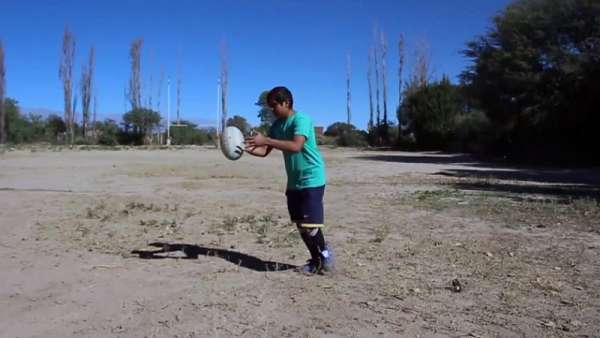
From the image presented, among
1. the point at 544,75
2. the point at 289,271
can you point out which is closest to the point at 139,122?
the point at 544,75

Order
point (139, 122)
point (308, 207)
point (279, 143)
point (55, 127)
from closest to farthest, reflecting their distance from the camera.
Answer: point (279, 143)
point (308, 207)
point (139, 122)
point (55, 127)

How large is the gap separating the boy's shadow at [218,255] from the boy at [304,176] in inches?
16.2

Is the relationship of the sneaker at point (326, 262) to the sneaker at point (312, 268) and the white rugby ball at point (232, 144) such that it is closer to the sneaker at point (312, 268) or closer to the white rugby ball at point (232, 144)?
the sneaker at point (312, 268)

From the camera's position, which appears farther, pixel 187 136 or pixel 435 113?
pixel 187 136

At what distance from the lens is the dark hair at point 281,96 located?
5031mm

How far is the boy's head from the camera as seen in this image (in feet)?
16.5

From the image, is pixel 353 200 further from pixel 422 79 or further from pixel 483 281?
pixel 422 79

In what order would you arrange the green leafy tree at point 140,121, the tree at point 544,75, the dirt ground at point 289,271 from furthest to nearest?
1. the green leafy tree at point 140,121
2. the tree at point 544,75
3. the dirt ground at point 289,271

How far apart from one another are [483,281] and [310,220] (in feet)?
4.95

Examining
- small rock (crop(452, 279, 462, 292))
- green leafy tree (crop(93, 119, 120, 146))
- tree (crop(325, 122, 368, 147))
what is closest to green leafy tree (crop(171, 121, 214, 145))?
green leafy tree (crop(93, 119, 120, 146))

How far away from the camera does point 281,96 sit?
504 cm

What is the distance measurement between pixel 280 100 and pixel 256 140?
0.46 metres

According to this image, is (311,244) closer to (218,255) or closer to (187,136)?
(218,255)

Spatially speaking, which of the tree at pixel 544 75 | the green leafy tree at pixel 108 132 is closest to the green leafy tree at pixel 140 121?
the green leafy tree at pixel 108 132
